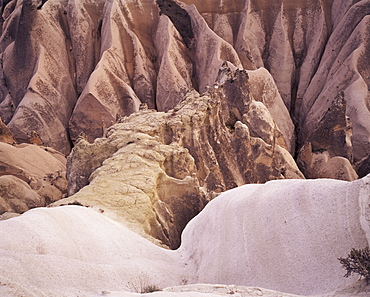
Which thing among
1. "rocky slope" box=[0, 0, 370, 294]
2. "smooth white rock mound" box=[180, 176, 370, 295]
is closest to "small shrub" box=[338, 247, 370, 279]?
"smooth white rock mound" box=[180, 176, 370, 295]

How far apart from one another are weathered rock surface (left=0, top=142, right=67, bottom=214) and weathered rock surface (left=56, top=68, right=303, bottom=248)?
372cm

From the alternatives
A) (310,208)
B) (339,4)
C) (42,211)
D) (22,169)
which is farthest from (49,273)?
(339,4)

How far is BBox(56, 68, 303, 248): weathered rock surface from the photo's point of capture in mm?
9289

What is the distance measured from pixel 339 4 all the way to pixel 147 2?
12073mm

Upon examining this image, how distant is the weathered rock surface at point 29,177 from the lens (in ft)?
50.5

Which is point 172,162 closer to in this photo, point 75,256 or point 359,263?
point 75,256

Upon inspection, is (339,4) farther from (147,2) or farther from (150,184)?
(150,184)

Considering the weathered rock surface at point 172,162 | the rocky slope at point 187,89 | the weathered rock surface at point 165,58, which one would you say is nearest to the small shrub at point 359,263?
the weathered rock surface at point 172,162

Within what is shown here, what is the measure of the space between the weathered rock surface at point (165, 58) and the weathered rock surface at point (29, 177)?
164 inches

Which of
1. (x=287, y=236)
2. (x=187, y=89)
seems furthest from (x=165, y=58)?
(x=287, y=236)

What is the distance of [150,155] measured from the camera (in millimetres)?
10461

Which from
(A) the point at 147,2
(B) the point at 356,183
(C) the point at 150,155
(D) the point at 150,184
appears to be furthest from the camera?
(A) the point at 147,2

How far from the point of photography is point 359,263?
4812mm

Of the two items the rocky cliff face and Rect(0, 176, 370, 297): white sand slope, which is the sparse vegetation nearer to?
Rect(0, 176, 370, 297): white sand slope
